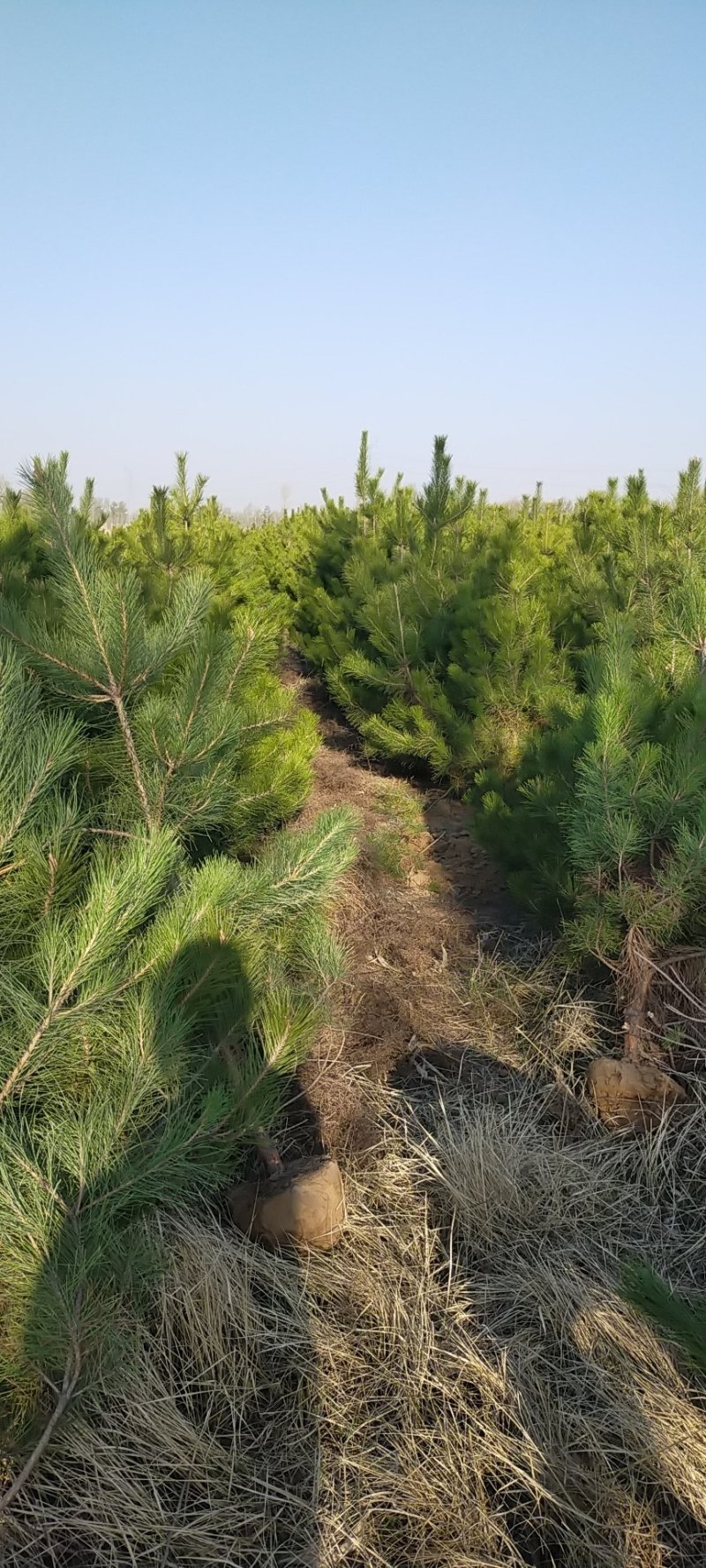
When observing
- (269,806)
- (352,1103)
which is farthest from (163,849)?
(352,1103)

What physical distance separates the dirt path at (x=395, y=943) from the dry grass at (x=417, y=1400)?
353 millimetres

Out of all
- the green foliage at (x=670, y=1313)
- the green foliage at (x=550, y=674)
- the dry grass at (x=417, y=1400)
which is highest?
the green foliage at (x=550, y=674)

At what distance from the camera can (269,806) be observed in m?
3.04

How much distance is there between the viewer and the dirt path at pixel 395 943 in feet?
10.3

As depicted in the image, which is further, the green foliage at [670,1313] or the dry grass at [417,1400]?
the dry grass at [417,1400]

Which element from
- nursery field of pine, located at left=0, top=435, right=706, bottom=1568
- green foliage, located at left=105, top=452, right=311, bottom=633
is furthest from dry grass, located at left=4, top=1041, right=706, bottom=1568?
green foliage, located at left=105, top=452, right=311, bottom=633

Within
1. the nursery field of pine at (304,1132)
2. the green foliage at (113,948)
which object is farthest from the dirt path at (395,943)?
the green foliage at (113,948)

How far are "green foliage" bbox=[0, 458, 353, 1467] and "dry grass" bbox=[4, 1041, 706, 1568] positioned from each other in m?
0.26

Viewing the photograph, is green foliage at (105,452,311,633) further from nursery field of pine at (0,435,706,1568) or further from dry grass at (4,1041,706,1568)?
dry grass at (4,1041,706,1568)

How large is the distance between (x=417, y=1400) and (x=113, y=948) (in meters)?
1.32

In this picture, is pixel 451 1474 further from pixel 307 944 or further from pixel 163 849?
pixel 163 849

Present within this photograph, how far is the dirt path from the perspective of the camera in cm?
314

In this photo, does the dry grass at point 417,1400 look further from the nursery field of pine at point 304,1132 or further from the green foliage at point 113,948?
the green foliage at point 113,948

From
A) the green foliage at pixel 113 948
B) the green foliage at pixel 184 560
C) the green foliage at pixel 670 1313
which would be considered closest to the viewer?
the green foliage at pixel 670 1313
